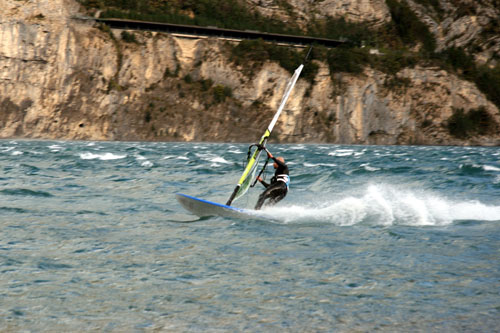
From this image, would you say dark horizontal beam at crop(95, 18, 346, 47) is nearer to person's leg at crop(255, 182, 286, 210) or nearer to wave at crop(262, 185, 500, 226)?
wave at crop(262, 185, 500, 226)

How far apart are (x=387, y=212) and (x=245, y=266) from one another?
7.01 m

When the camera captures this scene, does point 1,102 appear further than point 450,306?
Yes

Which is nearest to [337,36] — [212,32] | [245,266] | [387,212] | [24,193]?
[212,32]

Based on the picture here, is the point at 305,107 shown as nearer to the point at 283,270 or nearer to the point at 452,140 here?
the point at 452,140

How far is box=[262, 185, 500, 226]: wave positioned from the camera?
43.3 feet

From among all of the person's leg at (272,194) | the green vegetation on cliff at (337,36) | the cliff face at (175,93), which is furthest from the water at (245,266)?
the green vegetation on cliff at (337,36)

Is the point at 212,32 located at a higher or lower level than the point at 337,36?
lower

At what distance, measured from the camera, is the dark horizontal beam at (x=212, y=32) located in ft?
289

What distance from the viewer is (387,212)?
1453cm

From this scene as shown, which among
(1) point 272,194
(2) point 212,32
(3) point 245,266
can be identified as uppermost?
(2) point 212,32

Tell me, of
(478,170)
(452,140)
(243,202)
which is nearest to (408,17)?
(452,140)

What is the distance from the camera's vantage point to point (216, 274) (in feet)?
26.5

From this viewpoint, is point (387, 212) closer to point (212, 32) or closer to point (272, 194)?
point (272, 194)

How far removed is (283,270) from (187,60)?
8223 centimetres
